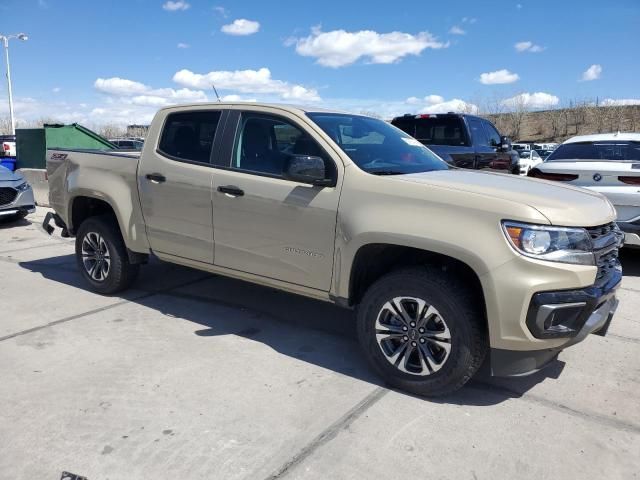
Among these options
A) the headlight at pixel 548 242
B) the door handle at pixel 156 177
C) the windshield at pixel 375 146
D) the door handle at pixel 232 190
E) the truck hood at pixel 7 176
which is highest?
the windshield at pixel 375 146

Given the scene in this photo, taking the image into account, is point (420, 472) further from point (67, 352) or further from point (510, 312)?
point (67, 352)

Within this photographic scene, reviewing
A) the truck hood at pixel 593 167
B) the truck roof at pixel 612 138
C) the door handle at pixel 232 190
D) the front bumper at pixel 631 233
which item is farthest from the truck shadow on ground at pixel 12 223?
the front bumper at pixel 631 233

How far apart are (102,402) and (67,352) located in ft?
3.17

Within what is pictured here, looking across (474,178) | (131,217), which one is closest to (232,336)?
(131,217)

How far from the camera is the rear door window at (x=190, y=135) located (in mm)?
4555

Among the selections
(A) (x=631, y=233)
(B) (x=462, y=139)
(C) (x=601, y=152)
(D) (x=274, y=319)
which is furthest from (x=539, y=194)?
(B) (x=462, y=139)

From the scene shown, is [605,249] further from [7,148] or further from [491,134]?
[7,148]

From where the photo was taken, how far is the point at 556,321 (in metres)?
3.05

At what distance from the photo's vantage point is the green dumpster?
12.3 meters

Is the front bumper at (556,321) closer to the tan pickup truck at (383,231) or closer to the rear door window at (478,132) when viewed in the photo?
the tan pickup truck at (383,231)

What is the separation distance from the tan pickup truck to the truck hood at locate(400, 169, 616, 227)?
2 centimetres

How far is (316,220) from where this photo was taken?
374 centimetres

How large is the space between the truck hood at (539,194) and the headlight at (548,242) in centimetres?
6

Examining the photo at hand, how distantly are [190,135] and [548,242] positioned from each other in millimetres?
3097
